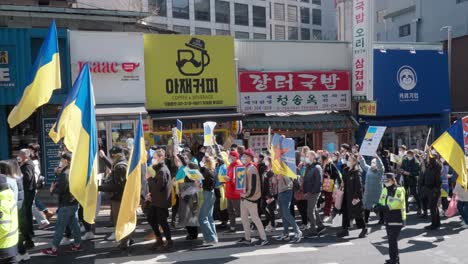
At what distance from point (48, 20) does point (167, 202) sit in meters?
13.7

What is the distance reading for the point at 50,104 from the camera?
15.9 metres

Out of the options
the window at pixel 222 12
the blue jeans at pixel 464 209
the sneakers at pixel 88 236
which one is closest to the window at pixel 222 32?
the window at pixel 222 12

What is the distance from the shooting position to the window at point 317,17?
6650 centimetres

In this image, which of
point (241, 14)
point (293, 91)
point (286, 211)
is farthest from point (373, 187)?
point (241, 14)

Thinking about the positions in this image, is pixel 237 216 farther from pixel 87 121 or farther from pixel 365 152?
pixel 87 121

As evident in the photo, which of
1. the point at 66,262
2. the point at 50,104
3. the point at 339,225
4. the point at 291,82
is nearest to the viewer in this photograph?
the point at 66,262

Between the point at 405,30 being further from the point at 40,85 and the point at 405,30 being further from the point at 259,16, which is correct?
the point at 40,85

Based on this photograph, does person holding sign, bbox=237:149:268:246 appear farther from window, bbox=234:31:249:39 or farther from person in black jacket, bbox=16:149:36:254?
window, bbox=234:31:249:39

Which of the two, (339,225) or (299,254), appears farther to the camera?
(339,225)

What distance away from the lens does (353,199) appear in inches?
392

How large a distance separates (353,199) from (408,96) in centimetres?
1185

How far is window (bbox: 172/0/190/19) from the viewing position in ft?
164

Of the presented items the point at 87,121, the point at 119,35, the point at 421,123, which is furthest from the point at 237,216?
the point at 421,123

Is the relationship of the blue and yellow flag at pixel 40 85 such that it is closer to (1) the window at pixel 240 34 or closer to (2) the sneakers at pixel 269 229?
(2) the sneakers at pixel 269 229
